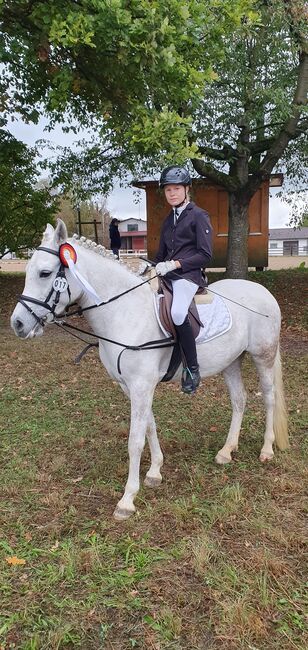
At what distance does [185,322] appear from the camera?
12.5ft

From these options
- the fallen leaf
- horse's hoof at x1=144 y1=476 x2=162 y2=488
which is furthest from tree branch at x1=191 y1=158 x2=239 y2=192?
the fallen leaf

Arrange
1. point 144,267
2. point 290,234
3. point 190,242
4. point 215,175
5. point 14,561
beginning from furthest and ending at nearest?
point 290,234 < point 215,175 < point 144,267 < point 190,242 < point 14,561

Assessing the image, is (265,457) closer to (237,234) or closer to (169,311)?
(169,311)

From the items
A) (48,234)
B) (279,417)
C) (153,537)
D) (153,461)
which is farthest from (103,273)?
(279,417)

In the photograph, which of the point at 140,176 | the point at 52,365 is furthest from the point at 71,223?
the point at 52,365

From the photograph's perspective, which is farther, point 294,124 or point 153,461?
point 294,124

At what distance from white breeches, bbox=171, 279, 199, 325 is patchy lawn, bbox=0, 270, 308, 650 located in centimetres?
155

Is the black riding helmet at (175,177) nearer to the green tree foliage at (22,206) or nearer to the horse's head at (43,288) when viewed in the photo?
the horse's head at (43,288)

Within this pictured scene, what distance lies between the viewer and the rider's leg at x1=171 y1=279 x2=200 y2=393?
376cm

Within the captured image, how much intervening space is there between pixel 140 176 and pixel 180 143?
26.2 feet

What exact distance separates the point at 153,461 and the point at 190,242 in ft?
6.70

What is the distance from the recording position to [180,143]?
616 cm

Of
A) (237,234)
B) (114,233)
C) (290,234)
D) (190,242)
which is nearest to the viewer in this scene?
(190,242)

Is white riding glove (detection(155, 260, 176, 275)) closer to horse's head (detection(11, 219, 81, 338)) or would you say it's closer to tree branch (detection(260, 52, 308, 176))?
horse's head (detection(11, 219, 81, 338))
